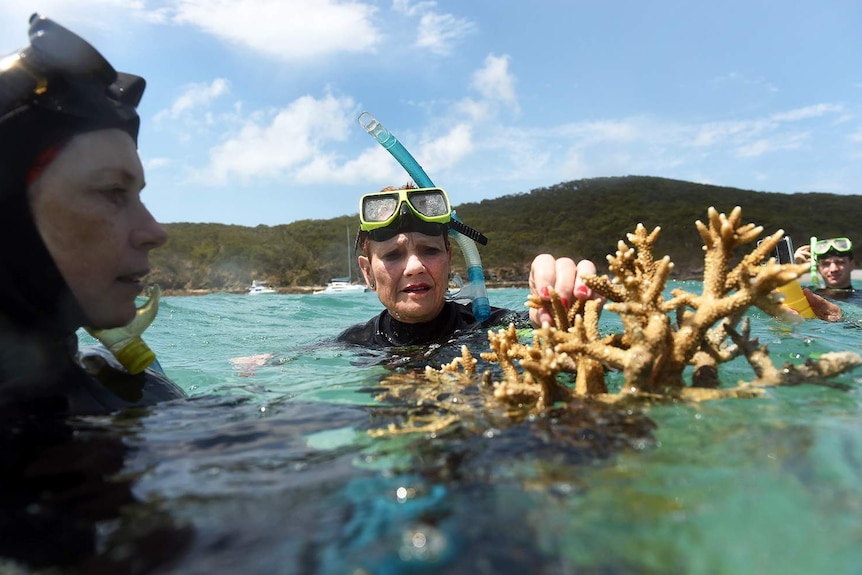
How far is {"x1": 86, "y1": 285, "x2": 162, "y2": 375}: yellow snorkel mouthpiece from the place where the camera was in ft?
8.03

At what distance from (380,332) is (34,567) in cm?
399

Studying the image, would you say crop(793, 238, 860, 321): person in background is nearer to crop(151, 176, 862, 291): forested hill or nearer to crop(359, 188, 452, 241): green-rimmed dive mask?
crop(359, 188, 452, 241): green-rimmed dive mask

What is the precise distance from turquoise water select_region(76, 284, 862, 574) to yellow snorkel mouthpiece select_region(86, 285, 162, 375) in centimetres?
33

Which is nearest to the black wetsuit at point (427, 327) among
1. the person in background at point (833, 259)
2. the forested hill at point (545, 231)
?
the person in background at point (833, 259)

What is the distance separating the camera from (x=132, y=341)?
2504 mm

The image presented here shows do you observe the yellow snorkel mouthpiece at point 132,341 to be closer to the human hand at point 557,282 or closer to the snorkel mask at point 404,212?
the human hand at point 557,282

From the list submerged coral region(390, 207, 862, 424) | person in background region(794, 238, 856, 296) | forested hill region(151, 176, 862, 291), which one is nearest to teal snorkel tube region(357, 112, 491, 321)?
submerged coral region(390, 207, 862, 424)

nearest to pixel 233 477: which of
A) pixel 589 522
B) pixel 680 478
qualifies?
pixel 589 522

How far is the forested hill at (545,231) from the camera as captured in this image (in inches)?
1886

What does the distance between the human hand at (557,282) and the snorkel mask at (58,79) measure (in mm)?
1939

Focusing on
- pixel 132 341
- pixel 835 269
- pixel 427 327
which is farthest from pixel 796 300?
pixel 132 341

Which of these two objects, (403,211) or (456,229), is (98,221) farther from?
(456,229)

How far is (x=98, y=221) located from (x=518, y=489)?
5.71 feet

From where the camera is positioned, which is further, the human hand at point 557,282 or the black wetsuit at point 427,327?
the black wetsuit at point 427,327
